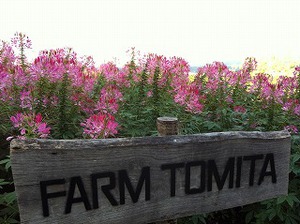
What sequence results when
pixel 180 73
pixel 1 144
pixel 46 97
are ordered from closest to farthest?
pixel 46 97 < pixel 1 144 < pixel 180 73

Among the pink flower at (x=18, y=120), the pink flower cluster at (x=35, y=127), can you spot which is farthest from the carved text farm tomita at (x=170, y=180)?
the pink flower at (x=18, y=120)

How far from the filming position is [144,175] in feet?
4.21

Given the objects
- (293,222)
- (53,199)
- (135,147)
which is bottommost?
(293,222)

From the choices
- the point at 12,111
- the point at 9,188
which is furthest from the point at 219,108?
the point at 9,188

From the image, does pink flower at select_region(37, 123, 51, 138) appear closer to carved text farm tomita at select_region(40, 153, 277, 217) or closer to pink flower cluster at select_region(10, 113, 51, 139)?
pink flower cluster at select_region(10, 113, 51, 139)

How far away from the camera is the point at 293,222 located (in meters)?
2.26

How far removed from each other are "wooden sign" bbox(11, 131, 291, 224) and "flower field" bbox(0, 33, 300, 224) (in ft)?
0.94

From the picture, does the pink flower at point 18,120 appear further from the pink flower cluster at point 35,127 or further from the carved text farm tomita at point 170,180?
the carved text farm tomita at point 170,180

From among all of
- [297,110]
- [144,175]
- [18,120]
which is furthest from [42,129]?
[297,110]

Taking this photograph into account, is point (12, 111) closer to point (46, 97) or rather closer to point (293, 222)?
point (46, 97)

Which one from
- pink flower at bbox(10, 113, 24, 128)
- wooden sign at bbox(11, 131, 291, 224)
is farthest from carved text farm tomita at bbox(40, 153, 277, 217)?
pink flower at bbox(10, 113, 24, 128)

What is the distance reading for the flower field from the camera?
1.98m

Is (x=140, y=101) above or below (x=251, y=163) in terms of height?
above

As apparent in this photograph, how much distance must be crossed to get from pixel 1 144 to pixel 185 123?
129 cm
